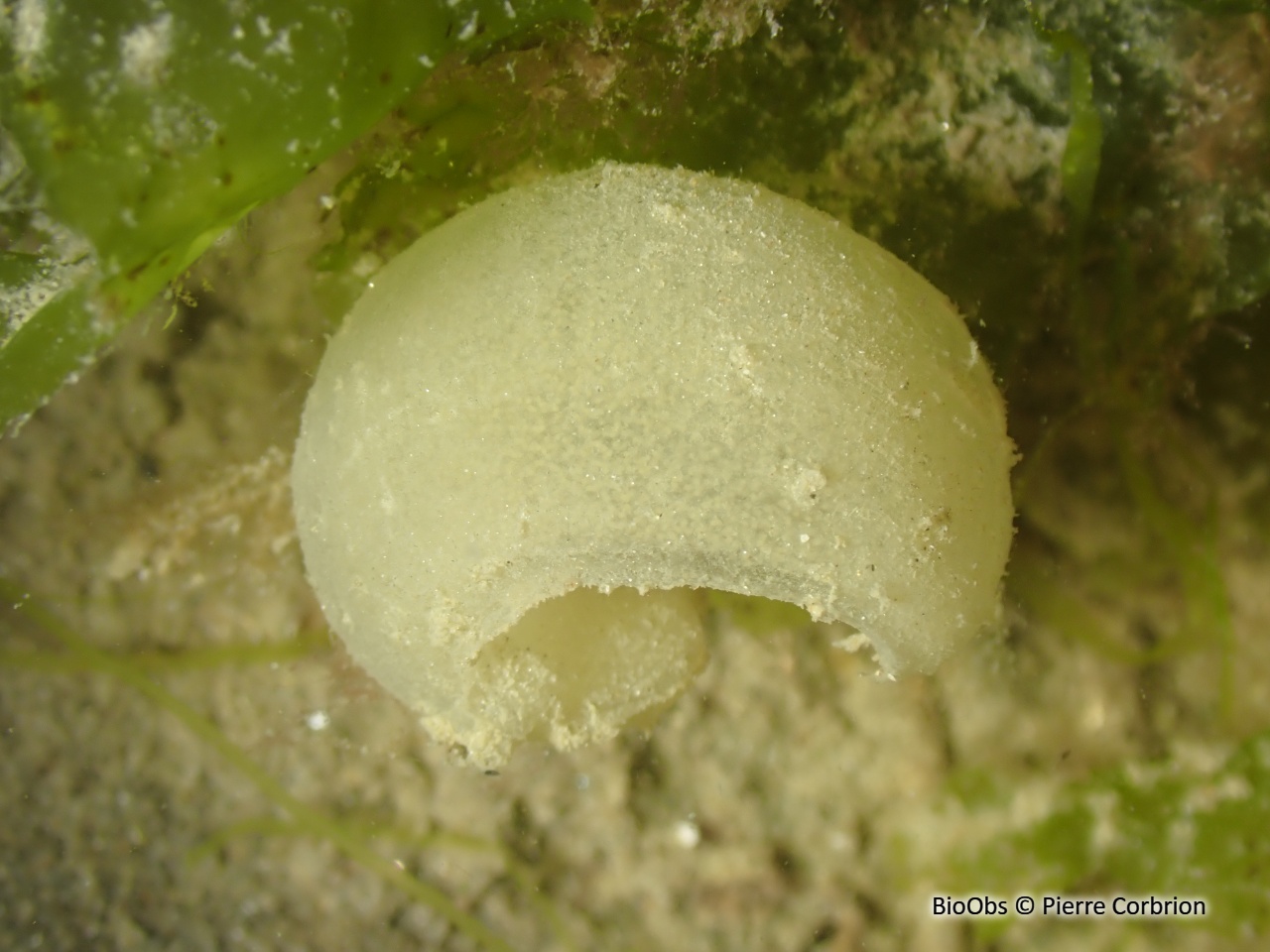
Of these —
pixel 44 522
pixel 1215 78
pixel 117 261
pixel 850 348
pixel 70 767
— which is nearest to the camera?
pixel 117 261

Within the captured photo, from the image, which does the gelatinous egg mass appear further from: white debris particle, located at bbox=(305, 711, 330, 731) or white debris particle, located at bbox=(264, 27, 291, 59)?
white debris particle, located at bbox=(305, 711, 330, 731)

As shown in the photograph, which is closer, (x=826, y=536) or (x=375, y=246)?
(x=826, y=536)

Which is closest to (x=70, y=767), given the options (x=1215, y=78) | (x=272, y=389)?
(x=272, y=389)

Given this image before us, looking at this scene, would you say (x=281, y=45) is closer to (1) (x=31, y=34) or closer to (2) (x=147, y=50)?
(2) (x=147, y=50)

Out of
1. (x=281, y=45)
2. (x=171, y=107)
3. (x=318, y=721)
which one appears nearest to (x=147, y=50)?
(x=171, y=107)

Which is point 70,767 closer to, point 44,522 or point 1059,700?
point 44,522

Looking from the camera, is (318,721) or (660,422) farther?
(318,721)

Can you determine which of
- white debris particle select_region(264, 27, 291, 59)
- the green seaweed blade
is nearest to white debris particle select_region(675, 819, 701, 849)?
the green seaweed blade
